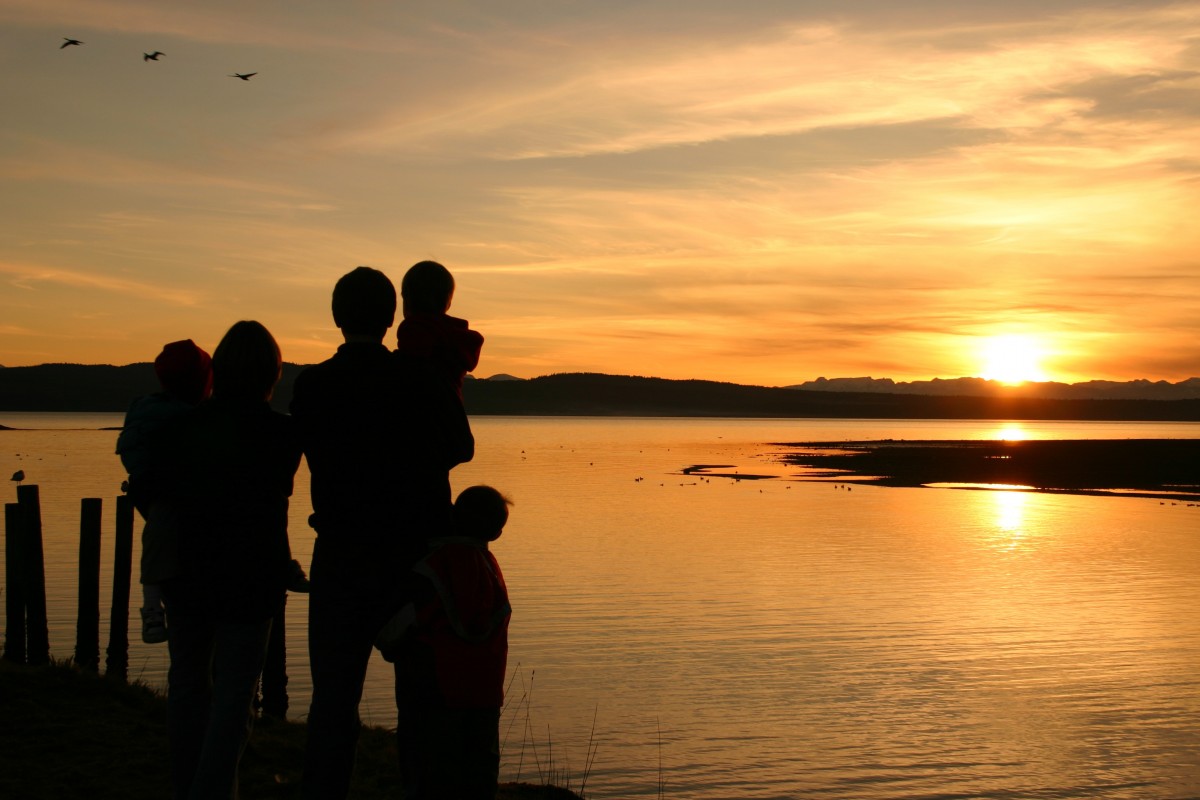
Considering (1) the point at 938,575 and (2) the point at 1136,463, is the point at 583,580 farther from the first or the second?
(2) the point at 1136,463

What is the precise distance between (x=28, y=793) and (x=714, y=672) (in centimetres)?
833

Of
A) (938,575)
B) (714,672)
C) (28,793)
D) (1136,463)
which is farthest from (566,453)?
(28,793)

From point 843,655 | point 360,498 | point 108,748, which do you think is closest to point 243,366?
point 360,498

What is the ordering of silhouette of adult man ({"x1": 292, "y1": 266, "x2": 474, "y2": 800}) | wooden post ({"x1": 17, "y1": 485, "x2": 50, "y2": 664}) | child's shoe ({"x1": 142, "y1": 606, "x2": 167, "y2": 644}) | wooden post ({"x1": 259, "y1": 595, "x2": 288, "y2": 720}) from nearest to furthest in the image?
1. silhouette of adult man ({"x1": 292, "y1": 266, "x2": 474, "y2": 800})
2. child's shoe ({"x1": 142, "y1": 606, "x2": 167, "y2": 644})
3. wooden post ({"x1": 259, "y1": 595, "x2": 288, "y2": 720})
4. wooden post ({"x1": 17, "y1": 485, "x2": 50, "y2": 664})

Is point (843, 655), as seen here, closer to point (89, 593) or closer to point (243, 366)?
point (89, 593)

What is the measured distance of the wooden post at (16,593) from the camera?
11.3 metres

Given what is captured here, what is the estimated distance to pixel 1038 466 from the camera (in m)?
56.7

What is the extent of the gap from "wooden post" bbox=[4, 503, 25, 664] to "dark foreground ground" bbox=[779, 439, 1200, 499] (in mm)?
37593

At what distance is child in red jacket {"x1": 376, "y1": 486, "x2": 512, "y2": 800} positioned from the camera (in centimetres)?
473

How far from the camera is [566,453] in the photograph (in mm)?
79188

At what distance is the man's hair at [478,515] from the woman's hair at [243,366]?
1025 mm

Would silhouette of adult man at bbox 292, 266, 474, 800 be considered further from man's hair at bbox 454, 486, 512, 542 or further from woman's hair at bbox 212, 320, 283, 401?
woman's hair at bbox 212, 320, 283, 401

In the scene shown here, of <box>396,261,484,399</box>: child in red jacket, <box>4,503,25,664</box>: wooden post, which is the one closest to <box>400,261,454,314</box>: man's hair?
<box>396,261,484,399</box>: child in red jacket

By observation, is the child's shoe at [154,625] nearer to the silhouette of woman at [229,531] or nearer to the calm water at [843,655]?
the silhouette of woman at [229,531]
